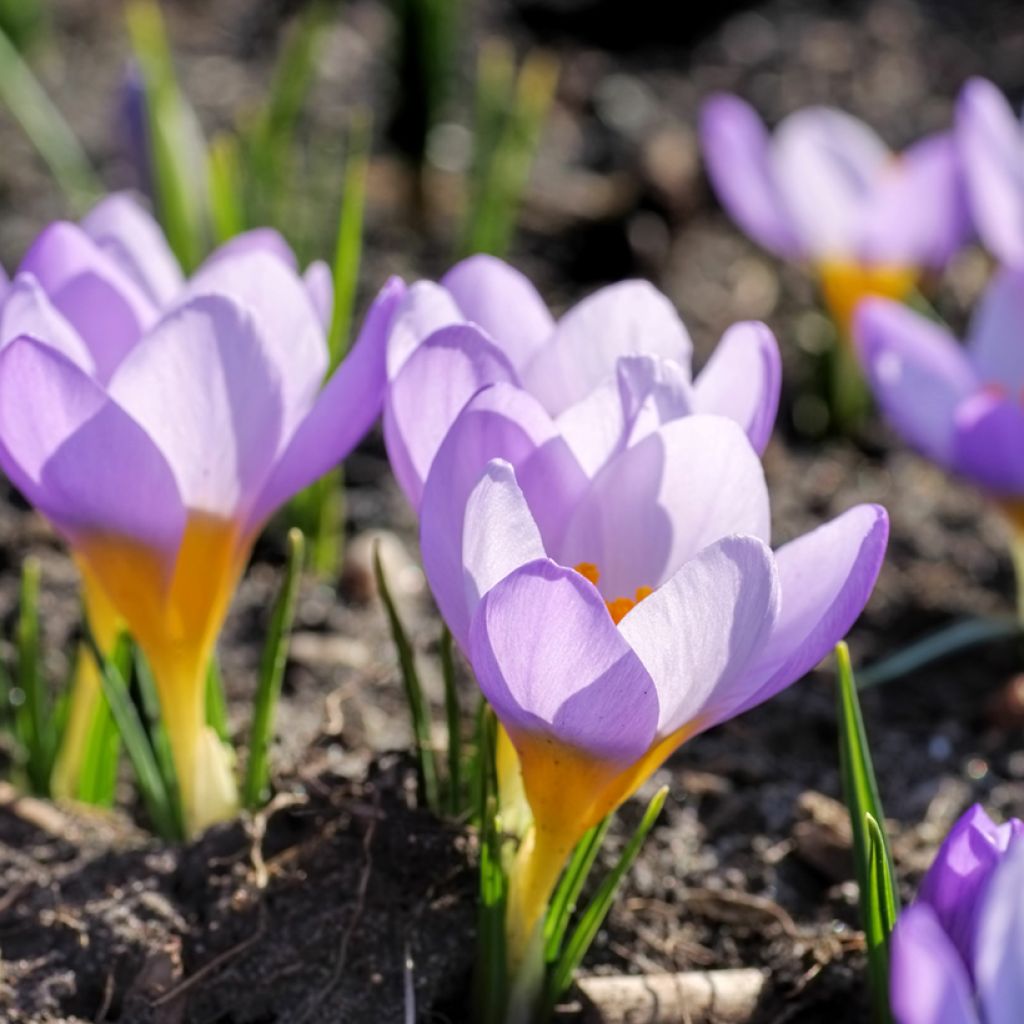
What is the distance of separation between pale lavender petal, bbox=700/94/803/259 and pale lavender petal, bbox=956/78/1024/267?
1.15ft

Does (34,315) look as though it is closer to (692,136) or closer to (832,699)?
(832,699)

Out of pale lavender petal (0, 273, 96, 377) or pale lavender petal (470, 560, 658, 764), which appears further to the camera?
pale lavender petal (0, 273, 96, 377)

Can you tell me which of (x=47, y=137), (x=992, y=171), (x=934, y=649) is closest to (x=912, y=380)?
(x=934, y=649)

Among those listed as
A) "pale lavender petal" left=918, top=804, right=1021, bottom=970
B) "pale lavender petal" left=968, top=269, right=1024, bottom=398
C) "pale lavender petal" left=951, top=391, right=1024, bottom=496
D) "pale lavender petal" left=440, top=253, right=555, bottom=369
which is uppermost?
"pale lavender petal" left=440, top=253, right=555, bottom=369

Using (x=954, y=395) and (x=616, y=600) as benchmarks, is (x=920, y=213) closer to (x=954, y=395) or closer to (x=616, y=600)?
(x=954, y=395)

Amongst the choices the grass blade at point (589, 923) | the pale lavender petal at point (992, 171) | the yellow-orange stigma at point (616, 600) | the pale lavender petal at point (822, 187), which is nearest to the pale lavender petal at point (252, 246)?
the yellow-orange stigma at point (616, 600)

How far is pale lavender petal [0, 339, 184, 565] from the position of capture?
943mm

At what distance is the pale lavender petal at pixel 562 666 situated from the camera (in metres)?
0.80

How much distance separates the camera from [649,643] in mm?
830

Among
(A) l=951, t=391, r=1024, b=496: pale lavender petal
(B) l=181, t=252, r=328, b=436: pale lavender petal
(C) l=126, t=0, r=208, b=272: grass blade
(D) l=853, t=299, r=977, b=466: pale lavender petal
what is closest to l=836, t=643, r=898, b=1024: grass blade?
(B) l=181, t=252, r=328, b=436: pale lavender petal

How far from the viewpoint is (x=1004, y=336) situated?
65.8 inches

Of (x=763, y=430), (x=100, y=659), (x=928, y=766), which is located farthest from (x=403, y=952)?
(x=928, y=766)

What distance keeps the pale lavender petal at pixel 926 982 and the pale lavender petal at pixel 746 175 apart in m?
1.59

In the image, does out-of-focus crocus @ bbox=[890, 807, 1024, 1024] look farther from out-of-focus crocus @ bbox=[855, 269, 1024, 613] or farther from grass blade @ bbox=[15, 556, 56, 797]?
grass blade @ bbox=[15, 556, 56, 797]
